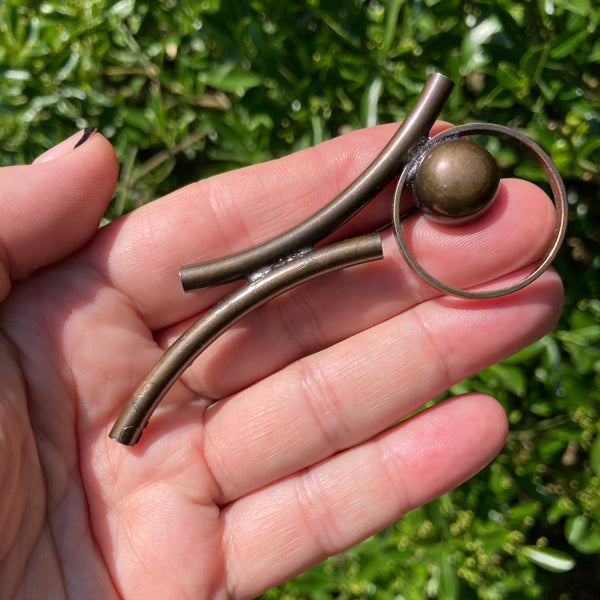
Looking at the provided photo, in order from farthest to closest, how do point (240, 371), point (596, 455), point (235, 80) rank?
point (235, 80) → point (596, 455) → point (240, 371)

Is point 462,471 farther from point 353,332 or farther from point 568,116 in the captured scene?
point 568,116

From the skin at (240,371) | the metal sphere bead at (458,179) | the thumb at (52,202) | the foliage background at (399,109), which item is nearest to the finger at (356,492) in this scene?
the skin at (240,371)

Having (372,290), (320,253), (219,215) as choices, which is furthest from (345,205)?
(219,215)

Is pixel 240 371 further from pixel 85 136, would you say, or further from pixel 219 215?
pixel 85 136

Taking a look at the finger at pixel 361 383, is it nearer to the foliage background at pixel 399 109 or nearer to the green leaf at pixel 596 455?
the foliage background at pixel 399 109

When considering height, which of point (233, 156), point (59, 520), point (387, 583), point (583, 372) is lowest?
point (387, 583)

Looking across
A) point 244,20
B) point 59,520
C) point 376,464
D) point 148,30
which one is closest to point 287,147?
point 244,20

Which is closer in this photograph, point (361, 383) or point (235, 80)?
point (361, 383)
